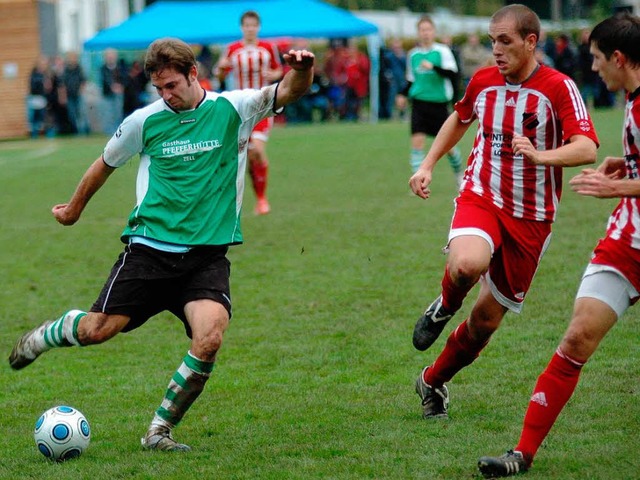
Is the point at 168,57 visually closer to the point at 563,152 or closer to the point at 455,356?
the point at 563,152

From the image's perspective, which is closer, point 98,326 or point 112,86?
point 98,326

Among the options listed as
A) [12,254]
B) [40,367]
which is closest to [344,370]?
[40,367]

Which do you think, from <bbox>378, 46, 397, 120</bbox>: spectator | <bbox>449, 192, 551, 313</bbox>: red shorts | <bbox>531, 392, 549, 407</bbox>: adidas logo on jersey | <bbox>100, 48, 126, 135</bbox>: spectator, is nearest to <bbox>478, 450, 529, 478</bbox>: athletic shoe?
<bbox>531, 392, 549, 407</bbox>: adidas logo on jersey

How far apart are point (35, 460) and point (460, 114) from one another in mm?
2814

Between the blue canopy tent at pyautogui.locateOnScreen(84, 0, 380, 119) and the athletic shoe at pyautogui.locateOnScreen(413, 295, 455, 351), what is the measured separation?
2409cm

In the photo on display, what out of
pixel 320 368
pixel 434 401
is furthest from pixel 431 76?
pixel 434 401

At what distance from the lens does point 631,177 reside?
4.70m

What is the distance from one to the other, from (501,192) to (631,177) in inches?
39.9

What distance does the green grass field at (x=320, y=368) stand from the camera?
5078 millimetres

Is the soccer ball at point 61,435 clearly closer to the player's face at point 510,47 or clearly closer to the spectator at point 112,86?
the player's face at point 510,47

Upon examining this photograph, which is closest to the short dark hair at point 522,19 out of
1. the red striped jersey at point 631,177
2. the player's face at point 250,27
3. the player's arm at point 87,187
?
the red striped jersey at point 631,177

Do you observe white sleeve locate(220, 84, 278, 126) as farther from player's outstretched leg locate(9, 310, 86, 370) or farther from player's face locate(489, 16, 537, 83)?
player's outstretched leg locate(9, 310, 86, 370)

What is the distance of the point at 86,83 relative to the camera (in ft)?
102

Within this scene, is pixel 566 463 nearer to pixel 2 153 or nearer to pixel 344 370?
pixel 344 370
